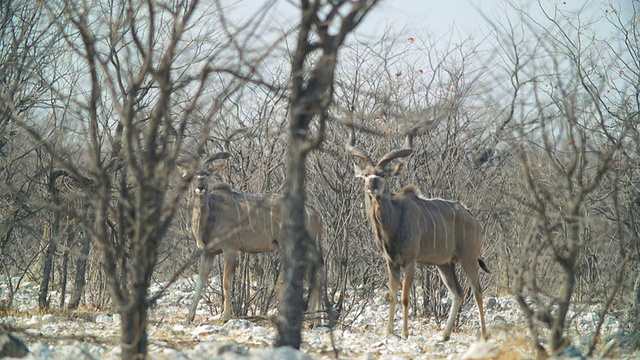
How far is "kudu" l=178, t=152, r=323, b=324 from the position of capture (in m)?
9.84

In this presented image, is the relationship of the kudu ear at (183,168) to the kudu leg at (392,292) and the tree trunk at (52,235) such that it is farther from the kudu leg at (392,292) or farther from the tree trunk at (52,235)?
the kudu leg at (392,292)

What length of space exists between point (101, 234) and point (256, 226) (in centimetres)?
554

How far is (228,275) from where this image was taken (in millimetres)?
9930

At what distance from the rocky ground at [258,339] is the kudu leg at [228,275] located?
0.21m

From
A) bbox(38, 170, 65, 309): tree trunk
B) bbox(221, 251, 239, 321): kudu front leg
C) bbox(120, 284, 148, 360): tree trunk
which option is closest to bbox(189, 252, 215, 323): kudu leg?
bbox(221, 251, 239, 321): kudu front leg

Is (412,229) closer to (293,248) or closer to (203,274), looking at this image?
(203,274)

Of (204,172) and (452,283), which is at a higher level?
(204,172)

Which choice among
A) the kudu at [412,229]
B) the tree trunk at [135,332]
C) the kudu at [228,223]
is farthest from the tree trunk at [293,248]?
the kudu at [228,223]

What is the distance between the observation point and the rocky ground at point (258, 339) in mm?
4770

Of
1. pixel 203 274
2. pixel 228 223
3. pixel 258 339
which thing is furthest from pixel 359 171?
pixel 258 339

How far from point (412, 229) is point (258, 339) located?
2664 millimetres

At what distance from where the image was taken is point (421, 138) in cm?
1038

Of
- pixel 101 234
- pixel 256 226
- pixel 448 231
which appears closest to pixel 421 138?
pixel 448 231

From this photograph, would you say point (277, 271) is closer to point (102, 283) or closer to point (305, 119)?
point (102, 283)
